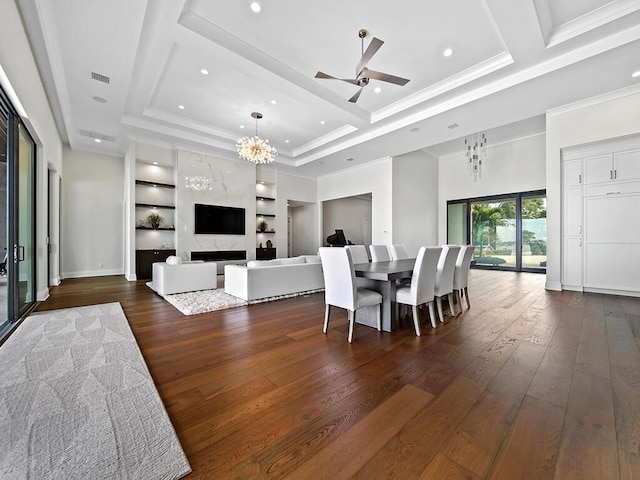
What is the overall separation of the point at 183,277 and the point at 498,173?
8.98 metres

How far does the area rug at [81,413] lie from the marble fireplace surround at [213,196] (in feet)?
15.5

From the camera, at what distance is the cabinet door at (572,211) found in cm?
508

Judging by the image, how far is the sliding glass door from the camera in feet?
25.3

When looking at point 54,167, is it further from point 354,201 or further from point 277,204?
point 354,201

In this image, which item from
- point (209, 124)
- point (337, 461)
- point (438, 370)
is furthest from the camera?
point (209, 124)

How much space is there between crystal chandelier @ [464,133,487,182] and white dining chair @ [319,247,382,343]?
6977 mm

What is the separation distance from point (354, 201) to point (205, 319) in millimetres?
9615

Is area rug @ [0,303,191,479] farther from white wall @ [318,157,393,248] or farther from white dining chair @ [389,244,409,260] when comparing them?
white wall @ [318,157,393,248]

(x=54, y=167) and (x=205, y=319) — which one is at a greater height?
(x=54, y=167)

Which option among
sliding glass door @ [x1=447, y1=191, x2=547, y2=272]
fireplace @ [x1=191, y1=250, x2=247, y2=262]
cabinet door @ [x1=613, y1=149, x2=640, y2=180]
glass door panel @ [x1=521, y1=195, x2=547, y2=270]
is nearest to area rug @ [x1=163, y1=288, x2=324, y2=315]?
fireplace @ [x1=191, y1=250, x2=247, y2=262]

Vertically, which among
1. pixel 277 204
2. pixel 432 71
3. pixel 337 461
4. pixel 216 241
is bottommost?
pixel 337 461

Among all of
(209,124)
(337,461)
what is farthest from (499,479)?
(209,124)

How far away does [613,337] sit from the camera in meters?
2.79

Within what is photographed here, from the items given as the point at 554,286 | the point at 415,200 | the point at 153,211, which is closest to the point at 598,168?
the point at 554,286
